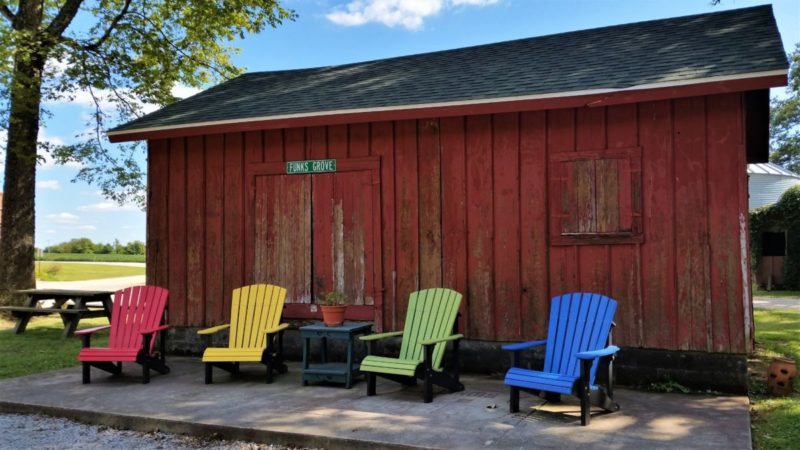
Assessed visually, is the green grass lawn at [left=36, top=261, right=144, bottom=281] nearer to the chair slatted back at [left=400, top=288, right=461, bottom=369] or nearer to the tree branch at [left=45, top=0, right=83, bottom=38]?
the tree branch at [left=45, top=0, right=83, bottom=38]

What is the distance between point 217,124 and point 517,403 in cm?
419

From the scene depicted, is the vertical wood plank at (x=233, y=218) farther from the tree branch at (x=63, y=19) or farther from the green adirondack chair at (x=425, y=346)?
the tree branch at (x=63, y=19)

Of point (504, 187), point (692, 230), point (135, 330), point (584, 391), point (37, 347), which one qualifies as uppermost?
point (504, 187)

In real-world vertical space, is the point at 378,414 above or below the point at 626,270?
below

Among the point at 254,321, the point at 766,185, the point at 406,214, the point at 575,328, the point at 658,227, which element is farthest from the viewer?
the point at 766,185

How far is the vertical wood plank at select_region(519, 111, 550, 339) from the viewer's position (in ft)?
17.9

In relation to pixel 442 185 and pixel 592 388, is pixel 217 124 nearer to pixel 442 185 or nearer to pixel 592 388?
pixel 442 185

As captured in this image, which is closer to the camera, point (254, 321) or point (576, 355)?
point (576, 355)

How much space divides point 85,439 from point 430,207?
135 inches

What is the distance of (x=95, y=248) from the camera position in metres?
37.6

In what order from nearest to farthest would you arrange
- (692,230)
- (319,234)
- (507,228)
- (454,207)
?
(692,230)
(507,228)
(454,207)
(319,234)

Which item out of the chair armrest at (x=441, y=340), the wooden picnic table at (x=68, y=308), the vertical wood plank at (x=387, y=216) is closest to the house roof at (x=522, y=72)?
the vertical wood plank at (x=387, y=216)

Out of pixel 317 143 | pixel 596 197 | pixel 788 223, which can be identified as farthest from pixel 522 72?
pixel 788 223

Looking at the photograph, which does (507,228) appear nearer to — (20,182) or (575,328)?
(575,328)
